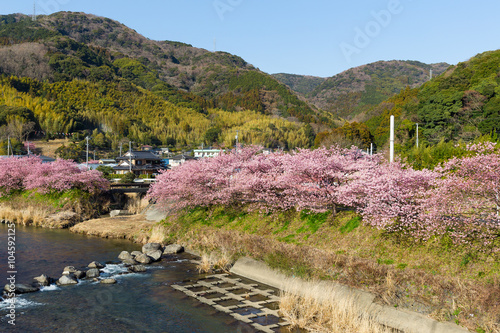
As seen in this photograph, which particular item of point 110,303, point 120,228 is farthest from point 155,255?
point 120,228

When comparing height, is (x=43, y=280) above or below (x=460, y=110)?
below

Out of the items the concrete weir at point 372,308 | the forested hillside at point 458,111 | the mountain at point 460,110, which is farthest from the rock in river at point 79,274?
the mountain at point 460,110

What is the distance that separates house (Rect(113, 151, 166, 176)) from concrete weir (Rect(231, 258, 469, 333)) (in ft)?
208

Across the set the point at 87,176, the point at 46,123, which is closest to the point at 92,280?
the point at 87,176

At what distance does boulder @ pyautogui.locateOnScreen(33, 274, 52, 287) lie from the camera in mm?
19859

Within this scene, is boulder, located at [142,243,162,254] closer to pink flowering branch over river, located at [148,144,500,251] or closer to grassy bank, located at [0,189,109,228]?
pink flowering branch over river, located at [148,144,500,251]

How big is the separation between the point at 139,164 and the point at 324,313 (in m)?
75.4

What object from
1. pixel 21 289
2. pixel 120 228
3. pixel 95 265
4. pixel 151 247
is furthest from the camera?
pixel 120 228

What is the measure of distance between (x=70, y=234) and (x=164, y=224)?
9799 mm

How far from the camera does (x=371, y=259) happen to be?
59.5 feet

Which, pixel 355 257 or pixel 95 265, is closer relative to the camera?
pixel 355 257

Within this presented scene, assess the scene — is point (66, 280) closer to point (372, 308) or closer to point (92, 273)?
point (92, 273)

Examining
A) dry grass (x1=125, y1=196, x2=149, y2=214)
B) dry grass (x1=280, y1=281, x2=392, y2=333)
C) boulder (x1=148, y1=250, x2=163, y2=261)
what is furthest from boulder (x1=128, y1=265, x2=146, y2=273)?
dry grass (x1=125, y1=196, x2=149, y2=214)

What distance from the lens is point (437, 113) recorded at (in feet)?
214
